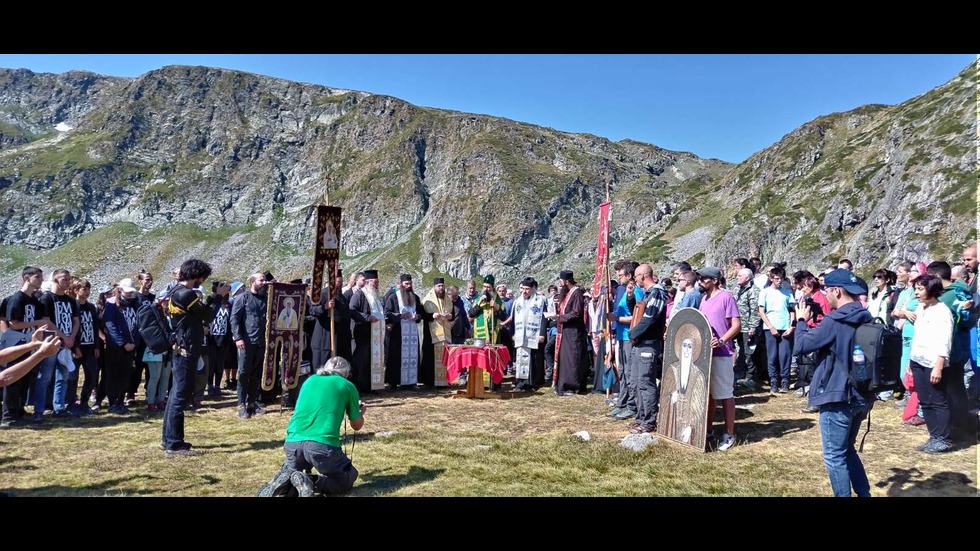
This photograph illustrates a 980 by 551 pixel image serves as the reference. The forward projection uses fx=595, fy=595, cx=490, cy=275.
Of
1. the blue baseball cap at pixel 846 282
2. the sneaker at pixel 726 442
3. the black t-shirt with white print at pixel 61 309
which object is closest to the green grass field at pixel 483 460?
the sneaker at pixel 726 442

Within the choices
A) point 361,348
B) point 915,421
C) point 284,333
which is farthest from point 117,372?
point 915,421

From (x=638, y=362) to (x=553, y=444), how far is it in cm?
156

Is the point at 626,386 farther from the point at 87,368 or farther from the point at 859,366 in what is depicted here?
the point at 87,368

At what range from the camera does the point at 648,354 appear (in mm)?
7605

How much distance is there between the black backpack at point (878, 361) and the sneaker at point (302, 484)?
4.35 meters

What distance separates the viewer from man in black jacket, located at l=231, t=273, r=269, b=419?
897cm

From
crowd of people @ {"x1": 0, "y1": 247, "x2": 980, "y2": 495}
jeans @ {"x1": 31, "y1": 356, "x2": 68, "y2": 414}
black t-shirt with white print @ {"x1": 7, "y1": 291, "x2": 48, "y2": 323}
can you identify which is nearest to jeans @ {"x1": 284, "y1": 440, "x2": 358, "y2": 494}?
crowd of people @ {"x1": 0, "y1": 247, "x2": 980, "y2": 495}

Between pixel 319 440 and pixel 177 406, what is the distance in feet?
8.50

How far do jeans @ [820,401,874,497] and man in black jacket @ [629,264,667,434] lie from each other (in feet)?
9.64

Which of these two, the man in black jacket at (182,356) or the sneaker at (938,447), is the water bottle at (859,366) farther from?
the man in black jacket at (182,356)

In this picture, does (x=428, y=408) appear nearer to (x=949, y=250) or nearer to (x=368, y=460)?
(x=368, y=460)

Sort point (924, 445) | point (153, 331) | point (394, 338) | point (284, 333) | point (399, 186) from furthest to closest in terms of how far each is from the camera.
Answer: point (399, 186), point (394, 338), point (284, 333), point (153, 331), point (924, 445)
